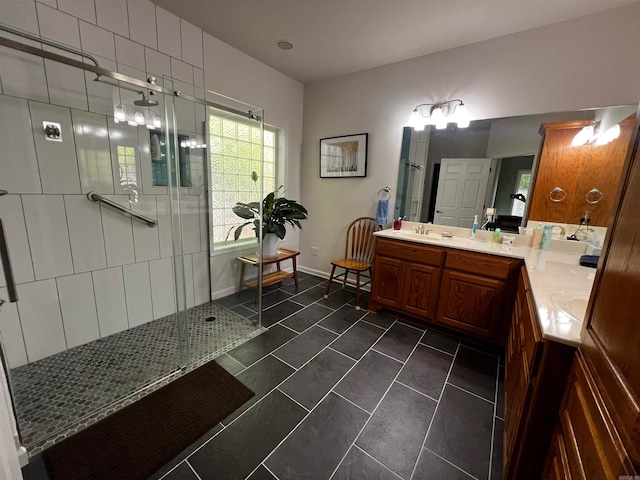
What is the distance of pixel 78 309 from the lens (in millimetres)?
1930

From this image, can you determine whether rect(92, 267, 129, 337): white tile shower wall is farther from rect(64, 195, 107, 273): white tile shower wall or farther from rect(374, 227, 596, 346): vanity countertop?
rect(374, 227, 596, 346): vanity countertop

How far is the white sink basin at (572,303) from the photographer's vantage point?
1032mm

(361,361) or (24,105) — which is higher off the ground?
(24,105)

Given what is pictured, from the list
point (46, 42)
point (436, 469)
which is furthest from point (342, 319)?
point (46, 42)

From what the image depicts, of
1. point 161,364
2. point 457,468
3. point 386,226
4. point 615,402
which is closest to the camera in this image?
point 615,402

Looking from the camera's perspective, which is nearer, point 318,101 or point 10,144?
point 10,144

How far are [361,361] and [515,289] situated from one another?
127 centimetres

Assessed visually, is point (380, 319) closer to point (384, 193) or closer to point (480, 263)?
point (480, 263)

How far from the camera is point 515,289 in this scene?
6.31 feet

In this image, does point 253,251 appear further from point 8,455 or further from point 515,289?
point 515,289

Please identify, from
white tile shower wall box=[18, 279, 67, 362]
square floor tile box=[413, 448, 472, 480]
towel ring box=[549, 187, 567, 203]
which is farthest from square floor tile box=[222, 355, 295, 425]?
towel ring box=[549, 187, 567, 203]

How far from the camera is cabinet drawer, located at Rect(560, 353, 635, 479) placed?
0.52 meters

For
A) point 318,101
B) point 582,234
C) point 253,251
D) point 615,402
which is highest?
point 318,101

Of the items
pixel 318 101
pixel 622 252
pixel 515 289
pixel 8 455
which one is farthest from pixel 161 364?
pixel 318 101
